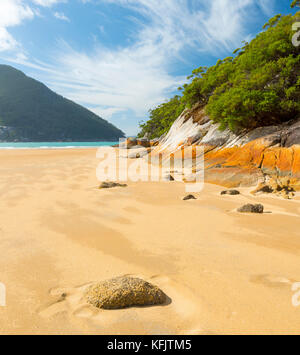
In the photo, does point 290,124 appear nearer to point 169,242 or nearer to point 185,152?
point 185,152

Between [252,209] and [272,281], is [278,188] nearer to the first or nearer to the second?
[252,209]

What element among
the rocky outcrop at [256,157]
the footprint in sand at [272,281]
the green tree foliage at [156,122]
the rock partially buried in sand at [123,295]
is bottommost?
the footprint in sand at [272,281]

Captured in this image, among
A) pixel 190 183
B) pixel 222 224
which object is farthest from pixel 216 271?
pixel 190 183

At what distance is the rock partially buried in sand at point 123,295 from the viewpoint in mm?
1967

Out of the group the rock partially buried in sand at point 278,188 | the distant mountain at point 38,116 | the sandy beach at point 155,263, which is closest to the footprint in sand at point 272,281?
the sandy beach at point 155,263

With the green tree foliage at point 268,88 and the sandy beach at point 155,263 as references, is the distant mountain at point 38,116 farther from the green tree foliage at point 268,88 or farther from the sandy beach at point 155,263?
the sandy beach at point 155,263

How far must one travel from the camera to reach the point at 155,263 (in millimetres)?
2824

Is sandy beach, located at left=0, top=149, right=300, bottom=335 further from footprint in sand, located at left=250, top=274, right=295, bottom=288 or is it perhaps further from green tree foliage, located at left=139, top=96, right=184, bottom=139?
green tree foliage, located at left=139, top=96, right=184, bottom=139

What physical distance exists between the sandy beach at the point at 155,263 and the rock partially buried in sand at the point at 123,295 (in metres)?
0.06

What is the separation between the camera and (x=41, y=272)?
2559 mm

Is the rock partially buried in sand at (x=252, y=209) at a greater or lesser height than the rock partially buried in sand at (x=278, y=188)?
lesser

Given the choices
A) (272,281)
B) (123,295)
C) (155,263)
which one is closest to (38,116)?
(155,263)

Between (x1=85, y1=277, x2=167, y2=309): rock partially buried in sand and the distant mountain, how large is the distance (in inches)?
4733

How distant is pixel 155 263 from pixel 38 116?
473ft
